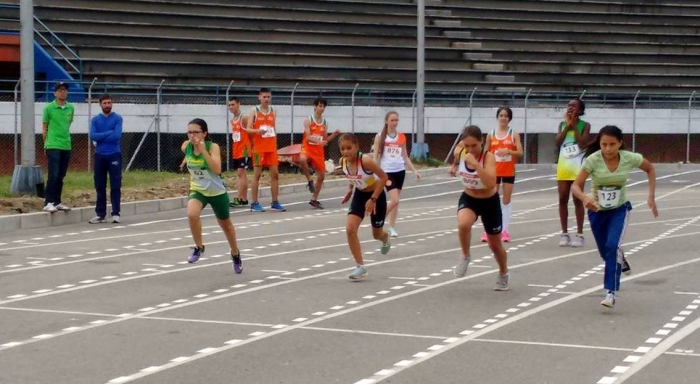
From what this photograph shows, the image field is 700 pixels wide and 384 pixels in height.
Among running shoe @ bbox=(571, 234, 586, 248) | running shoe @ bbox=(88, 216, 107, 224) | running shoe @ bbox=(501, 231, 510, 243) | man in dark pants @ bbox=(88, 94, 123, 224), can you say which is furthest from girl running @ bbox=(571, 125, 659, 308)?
running shoe @ bbox=(88, 216, 107, 224)

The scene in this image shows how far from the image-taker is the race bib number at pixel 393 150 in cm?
1559

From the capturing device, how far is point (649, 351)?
27.1 feet

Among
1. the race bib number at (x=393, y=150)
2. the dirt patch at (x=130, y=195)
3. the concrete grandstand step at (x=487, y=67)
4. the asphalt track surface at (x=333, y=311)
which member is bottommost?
the asphalt track surface at (x=333, y=311)

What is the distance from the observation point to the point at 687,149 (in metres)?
36.3

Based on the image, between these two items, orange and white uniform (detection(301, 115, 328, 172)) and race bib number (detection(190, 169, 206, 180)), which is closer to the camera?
race bib number (detection(190, 169, 206, 180))

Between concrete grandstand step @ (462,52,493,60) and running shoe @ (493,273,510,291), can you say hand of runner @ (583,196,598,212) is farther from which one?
concrete grandstand step @ (462,52,493,60)

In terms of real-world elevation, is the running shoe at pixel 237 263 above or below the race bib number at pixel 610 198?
below

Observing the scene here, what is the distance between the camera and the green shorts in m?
12.4

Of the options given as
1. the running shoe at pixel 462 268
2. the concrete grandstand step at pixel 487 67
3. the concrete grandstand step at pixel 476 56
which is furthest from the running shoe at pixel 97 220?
the concrete grandstand step at pixel 476 56

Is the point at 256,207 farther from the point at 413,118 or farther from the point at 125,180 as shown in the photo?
the point at 413,118

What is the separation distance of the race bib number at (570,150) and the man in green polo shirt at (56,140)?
7.31 metres

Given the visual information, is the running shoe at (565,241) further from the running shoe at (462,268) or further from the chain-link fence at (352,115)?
the chain-link fence at (352,115)

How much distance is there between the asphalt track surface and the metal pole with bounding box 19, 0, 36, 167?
2.80m

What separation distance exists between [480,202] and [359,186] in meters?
1.40
